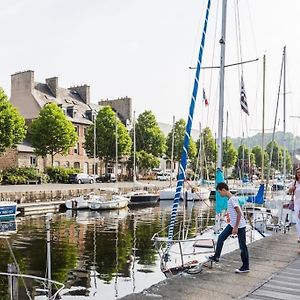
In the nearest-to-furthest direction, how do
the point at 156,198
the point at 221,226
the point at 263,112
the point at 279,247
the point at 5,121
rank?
the point at 279,247 → the point at 221,226 → the point at 263,112 → the point at 5,121 → the point at 156,198

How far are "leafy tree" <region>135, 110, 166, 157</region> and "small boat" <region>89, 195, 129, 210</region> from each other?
30.0 m

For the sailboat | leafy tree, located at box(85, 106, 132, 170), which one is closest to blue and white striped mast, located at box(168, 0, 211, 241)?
the sailboat

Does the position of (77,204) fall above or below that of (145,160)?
below

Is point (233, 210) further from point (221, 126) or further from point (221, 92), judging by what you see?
point (221, 92)

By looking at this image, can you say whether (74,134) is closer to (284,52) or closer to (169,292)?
(284,52)

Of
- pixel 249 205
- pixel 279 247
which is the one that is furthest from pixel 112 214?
pixel 279 247

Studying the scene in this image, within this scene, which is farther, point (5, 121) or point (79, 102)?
point (79, 102)

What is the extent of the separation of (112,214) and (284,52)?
18.9 meters

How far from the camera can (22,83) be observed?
68.9 meters

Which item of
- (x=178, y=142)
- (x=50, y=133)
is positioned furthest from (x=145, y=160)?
(x=50, y=133)

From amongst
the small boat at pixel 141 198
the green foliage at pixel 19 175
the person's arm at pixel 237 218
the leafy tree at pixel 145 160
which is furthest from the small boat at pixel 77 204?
the person's arm at pixel 237 218

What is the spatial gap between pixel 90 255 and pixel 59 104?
51269mm

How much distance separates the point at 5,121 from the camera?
1805 inches

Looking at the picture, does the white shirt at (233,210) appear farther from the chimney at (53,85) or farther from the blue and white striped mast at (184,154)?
the chimney at (53,85)
